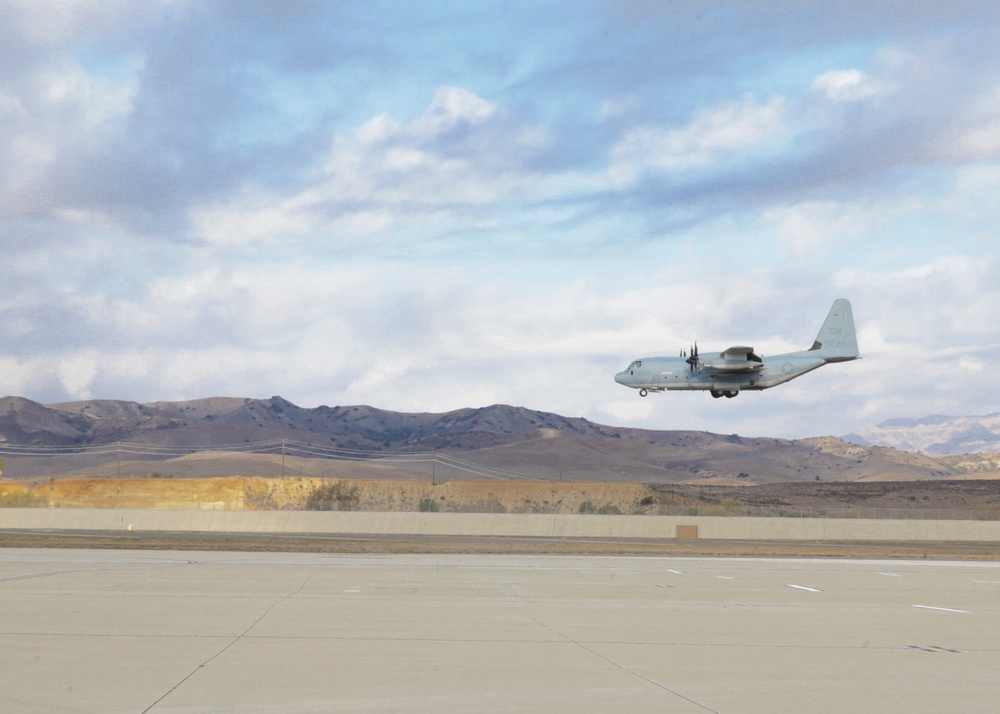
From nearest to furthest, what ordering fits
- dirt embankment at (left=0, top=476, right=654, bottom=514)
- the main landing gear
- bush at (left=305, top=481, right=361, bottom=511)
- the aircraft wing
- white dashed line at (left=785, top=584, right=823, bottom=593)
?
1. white dashed line at (left=785, top=584, right=823, bottom=593)
2. the aircraft wing
3. the main landing gear
4. bush at (left=305, top=481, right=361, bottom=511)
5. dirt embankment at (left=0, top=476, right=654, bottom=514)

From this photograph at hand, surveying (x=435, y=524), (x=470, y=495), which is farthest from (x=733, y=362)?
(x=470, y=495)

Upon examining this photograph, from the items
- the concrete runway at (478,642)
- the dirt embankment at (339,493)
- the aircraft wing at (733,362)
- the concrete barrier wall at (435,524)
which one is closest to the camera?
the concrete runway at (478,642)

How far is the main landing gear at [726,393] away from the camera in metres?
63.9

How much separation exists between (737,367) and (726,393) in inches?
117

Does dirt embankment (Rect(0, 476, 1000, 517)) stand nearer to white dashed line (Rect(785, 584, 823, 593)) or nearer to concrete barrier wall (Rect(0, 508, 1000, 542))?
concrete barrier wall (Rect(0, 508, 1000, 542))

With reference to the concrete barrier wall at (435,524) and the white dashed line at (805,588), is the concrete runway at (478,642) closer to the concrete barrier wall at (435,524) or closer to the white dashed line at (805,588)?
the white dashed line at (805,588)

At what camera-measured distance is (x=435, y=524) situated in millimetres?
63844

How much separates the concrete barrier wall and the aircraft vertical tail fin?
35.9 feet

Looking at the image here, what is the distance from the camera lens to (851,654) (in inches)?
695

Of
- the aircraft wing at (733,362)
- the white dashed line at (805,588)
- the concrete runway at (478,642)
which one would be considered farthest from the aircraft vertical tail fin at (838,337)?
the white dashed line at (805,588)

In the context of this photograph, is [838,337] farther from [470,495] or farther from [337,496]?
[470,495]

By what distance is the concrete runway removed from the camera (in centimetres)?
1302

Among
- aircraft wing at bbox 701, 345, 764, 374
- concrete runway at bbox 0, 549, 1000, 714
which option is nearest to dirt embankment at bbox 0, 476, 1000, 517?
aircraft wing at bbox 701, 345, 764, 374

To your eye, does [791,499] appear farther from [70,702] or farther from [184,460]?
[70,702]
